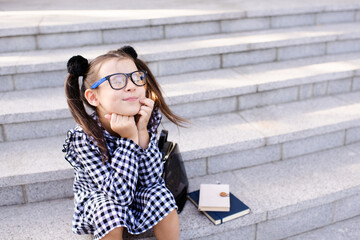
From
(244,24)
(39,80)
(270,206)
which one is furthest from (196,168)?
(244,24)

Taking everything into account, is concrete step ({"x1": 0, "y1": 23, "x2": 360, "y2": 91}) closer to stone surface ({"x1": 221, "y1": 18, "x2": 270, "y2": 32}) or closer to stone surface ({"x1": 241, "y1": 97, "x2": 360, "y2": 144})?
stone surface ({"x1": 221, "y1": 18, "x2": 270, "y2": 32})

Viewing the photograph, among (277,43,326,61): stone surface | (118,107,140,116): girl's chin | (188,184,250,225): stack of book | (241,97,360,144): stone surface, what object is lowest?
(188,184,250,225): stack of book

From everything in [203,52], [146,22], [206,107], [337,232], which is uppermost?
[146,22]

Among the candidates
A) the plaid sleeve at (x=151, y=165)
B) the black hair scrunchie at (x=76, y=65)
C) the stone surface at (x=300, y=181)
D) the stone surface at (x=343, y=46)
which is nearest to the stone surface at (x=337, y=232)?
the stone surface at (x=300, y=181)

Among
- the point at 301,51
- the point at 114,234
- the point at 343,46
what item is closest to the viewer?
the point at 114,234

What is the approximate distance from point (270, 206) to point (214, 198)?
33cm

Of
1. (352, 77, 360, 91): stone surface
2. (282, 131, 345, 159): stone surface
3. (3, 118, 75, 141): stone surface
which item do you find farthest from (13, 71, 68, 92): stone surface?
(352, 77, 360, 91): stone surface

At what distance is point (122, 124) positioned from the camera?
164 centimetres

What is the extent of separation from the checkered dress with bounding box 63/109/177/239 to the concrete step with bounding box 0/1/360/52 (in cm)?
160

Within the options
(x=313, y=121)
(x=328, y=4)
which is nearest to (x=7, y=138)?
(x=313, y=121)

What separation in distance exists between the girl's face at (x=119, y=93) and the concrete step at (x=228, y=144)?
0.67 metres

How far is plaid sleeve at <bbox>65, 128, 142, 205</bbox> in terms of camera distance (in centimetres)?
163

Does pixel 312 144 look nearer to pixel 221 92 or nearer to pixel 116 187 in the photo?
pixel 221 92

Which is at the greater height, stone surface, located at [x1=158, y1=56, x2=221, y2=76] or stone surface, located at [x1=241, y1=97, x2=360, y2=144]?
stone surface, located at [x1=158, y1=56, x2=221, y2=76]
